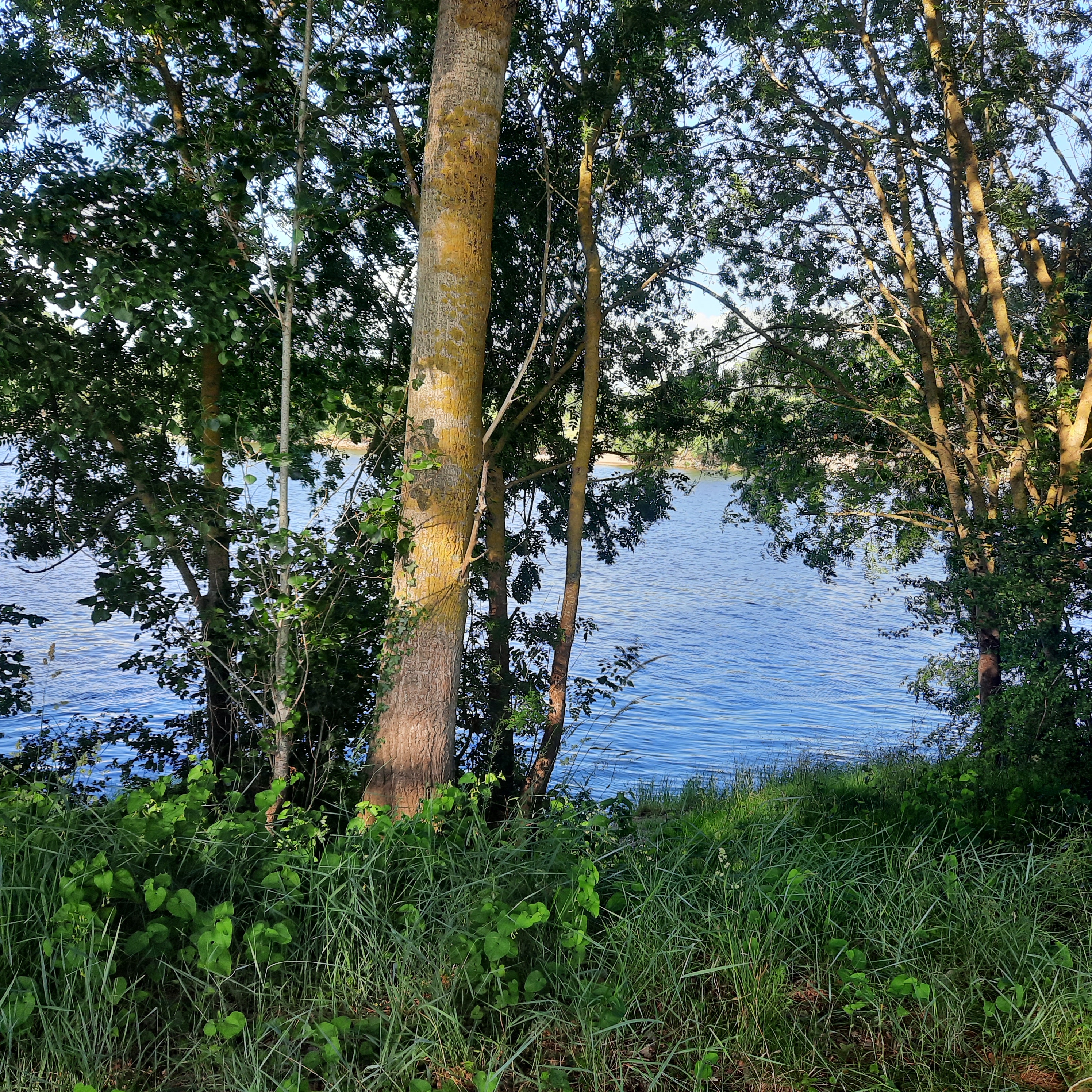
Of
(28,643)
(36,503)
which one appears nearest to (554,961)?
(36,503)

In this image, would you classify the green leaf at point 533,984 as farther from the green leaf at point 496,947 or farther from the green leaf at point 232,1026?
the green leaf at point 232,1026

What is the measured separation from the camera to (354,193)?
6.44 m

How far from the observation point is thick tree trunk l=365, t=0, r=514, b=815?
12.6 feet

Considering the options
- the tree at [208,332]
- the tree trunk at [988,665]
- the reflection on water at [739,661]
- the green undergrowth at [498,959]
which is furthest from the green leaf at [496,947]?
the tree trunk at [988,665]

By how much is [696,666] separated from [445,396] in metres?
13.1

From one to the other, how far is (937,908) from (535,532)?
653 cm

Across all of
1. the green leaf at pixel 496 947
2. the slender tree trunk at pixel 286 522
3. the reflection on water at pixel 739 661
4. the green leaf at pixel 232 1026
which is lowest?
the reflection on water at pixel 739 661

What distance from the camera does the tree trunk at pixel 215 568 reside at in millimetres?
4000

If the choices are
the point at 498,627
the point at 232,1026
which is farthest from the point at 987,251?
the point at 232,1026

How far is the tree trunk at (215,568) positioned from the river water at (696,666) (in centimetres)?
83

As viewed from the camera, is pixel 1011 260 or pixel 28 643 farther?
pixel 28 643

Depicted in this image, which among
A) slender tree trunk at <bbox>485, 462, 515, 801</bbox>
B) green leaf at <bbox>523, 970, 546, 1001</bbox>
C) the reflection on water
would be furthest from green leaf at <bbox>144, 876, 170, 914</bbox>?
slender tree trunk at <bbox>485, 462, 515, 801</bbox>

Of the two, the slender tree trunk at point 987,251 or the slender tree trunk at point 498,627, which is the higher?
the slender tree trunk at point 987,251

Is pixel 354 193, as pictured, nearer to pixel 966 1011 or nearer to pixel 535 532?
pixel 535 532
